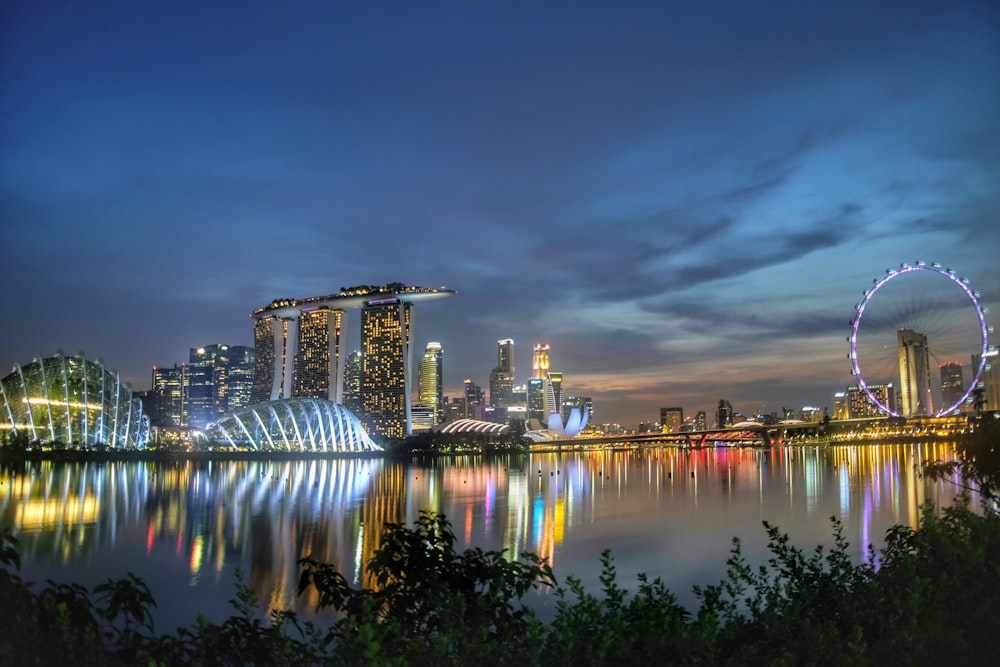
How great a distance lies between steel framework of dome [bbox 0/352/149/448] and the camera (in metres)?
70.9

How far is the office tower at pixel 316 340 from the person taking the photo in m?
138

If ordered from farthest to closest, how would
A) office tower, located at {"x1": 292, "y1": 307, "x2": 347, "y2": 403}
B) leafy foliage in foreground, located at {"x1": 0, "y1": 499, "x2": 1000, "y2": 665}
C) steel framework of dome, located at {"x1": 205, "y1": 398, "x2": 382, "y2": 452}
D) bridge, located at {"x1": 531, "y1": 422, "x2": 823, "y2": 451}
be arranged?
office tower, located at {"x1": 292, "y1": 307, "x2": 347, "y2": 403} < bridge, located at {"x1": 531, "y1": 422, "x2": 823, "y2": 451} < steel framework of dome, located at {"x1": 205, "y1": 398, "x2": 382, "y2": 452} < leafy foliage in foreground, located at {"x1": 0, "y1": 499, "x2": 1000, "y2": 665}

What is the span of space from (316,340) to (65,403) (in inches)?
3501

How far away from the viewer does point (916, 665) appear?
167 inches

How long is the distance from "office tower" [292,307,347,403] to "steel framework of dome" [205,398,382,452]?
2352 inches

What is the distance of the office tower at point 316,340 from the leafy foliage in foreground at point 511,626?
126m

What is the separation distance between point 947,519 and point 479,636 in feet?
17.0

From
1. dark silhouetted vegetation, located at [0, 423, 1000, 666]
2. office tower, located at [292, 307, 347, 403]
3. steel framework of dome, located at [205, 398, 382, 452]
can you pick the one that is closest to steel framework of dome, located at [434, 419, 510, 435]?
steel framework of dome, located at [205, 398, 382, 452]

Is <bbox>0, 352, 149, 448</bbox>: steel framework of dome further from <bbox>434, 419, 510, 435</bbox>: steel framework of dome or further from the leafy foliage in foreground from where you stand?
the leafy foliage in foreground

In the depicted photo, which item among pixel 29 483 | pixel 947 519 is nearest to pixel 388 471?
pixel 29 483

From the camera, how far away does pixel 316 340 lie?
16188 centimetres

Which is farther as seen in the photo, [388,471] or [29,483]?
[388,471]

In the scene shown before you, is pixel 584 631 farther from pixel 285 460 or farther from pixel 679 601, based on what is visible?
pixel 285 460

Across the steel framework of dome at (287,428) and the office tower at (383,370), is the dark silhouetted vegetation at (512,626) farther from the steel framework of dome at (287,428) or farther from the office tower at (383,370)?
the office tower at (383,370)
